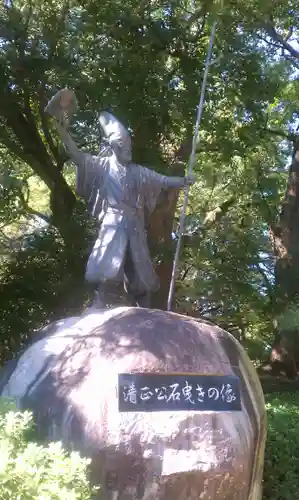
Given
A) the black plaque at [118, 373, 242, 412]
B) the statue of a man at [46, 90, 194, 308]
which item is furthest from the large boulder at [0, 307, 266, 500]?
the statue of a man at [46, 90, 194, 308]

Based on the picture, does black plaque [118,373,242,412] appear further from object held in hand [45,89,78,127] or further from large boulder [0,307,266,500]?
object held in hand [45,89,78,127]

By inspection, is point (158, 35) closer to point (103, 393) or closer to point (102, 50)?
point (102, 50)

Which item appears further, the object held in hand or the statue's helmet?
the statue's helmet

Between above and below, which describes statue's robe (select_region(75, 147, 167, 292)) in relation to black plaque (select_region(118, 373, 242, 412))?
above

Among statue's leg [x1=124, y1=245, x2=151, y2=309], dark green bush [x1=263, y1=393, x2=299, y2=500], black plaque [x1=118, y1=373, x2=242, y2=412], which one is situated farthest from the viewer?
dark green bush [x1=263, y1=393, x2=299, y2=500]

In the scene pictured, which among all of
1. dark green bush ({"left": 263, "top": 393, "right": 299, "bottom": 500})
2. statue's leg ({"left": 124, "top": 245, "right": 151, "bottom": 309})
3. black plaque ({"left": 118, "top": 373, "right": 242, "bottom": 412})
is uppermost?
statue's leg ({"left": 124, "top": 245, "right": 151, "bottom": 309})

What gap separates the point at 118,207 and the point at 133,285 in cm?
56

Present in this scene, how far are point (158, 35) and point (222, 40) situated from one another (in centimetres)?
82

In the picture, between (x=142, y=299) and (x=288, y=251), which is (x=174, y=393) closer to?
(x=142, y=299)

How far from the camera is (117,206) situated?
4.25 m

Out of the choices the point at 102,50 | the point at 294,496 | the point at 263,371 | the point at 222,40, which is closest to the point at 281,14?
the point at 222,40

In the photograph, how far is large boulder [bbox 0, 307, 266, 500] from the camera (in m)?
3.08

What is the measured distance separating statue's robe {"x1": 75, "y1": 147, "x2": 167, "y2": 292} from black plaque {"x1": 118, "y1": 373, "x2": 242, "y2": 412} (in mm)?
1043

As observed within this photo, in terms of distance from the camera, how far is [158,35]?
692cm
